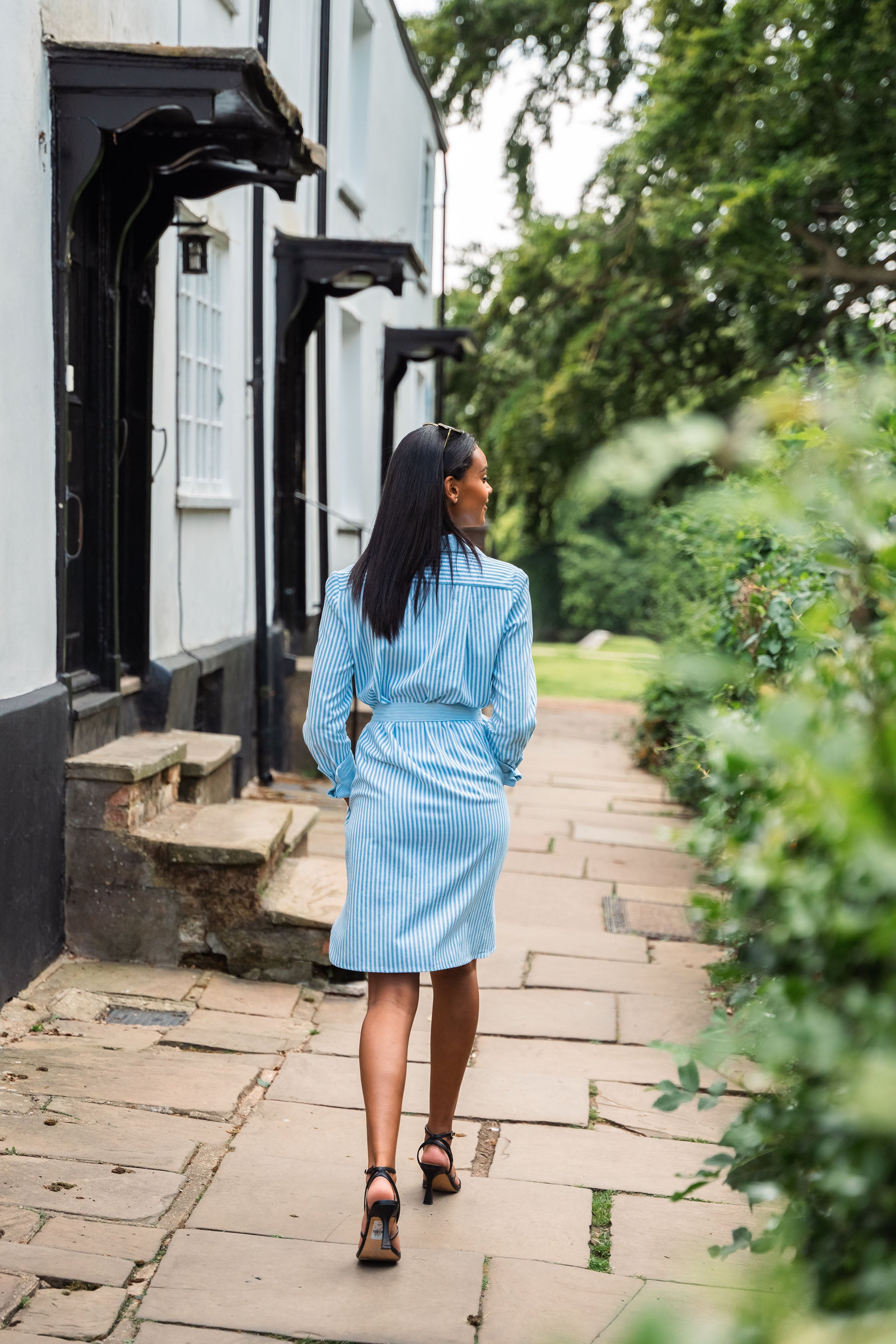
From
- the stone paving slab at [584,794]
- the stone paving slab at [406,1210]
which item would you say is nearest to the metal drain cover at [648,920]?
the stone paving slab at [584,794]

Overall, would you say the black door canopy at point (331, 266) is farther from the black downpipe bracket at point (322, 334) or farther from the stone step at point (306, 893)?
the stone step at point (306, 893)

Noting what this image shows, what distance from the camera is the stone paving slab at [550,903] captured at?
617cm

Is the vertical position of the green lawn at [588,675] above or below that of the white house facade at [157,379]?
below

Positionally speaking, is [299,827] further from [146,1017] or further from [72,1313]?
[72,1313]

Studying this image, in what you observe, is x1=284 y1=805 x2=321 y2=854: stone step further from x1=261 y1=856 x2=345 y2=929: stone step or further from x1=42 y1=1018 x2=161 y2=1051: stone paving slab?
x1=42 y1=1018 x2=161 y2=1051: stone paving slab

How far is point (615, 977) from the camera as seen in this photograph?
17.7ft

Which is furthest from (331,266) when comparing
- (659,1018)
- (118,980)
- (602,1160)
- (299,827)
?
(602,1160)

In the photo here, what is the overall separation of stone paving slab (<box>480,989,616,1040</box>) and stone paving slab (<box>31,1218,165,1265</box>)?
1.73 m

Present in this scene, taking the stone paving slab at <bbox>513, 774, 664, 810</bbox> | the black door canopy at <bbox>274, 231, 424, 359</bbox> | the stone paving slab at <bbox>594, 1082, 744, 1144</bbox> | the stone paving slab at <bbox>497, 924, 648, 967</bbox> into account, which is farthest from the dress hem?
the black door canopy at <bbox>274, 231, 424, 359</bbox>

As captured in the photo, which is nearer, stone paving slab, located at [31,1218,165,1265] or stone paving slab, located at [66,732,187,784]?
stone paving slab, located at [31,1218,165,1265]

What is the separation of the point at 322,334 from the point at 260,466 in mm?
2154

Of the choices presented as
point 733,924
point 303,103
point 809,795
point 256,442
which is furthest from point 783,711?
point 303,103

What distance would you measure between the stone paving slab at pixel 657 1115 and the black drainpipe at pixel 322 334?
6.13m

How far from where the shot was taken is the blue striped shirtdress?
3154 millimetres
